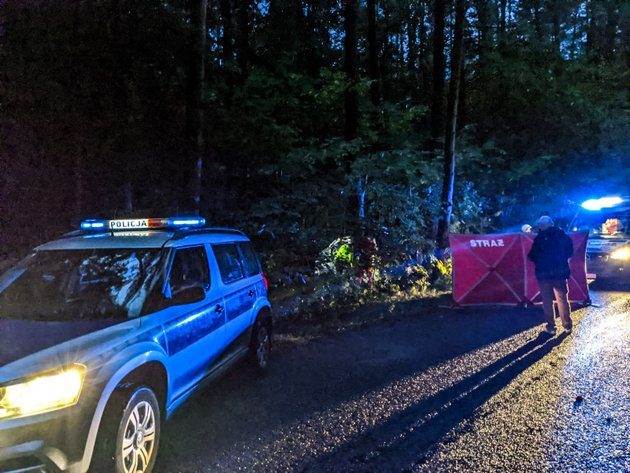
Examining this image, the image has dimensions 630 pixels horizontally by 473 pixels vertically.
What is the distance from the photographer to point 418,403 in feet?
15.2

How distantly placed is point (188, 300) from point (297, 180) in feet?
31.3

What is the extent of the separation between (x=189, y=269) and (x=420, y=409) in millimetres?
2624

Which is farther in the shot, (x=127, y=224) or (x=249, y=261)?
(x=249, y=261)

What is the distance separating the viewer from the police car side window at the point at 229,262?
4.89m

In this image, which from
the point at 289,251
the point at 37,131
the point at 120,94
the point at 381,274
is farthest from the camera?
the point at 381,274

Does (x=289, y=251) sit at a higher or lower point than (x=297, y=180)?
lower

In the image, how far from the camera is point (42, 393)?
2639 millimetres

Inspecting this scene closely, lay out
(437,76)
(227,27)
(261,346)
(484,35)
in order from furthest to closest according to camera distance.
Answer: (484,35) → (437,76) → (227,27) → (261,346)

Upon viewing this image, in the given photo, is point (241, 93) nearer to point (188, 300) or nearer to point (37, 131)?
point (37, 131)

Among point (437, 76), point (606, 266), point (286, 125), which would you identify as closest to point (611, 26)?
point (437, 76)

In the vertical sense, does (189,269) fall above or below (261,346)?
above

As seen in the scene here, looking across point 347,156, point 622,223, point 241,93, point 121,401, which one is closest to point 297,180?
point 347,156

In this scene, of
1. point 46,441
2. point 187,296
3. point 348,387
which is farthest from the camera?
point 348,387

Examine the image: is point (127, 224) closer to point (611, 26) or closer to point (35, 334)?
point (35, 334)
